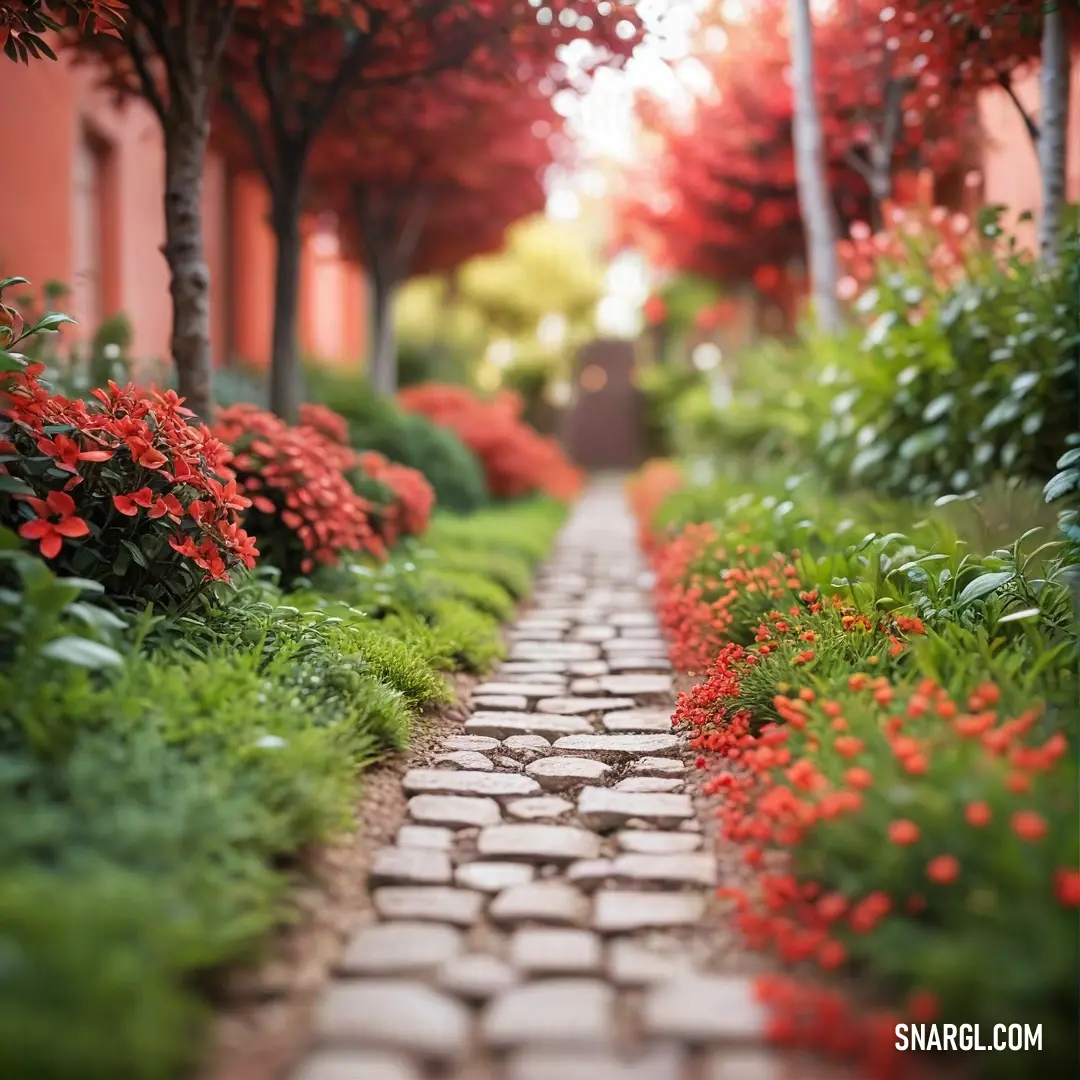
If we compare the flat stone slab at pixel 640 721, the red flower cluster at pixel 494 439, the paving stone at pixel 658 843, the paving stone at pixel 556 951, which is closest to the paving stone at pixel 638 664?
the flat stone slab at pixel 640 721

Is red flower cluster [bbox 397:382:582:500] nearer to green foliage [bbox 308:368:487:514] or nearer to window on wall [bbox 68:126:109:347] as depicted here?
green foliage [bbox 308:368:487:514]

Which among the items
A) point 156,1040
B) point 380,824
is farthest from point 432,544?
point 156,1040

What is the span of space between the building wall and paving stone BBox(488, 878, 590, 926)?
4.63 meters

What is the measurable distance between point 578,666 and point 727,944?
2.26m

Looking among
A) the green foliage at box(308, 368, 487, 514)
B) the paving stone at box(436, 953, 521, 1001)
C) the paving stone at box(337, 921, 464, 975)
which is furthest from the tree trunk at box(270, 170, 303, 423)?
the paving stone at box(436, 953, 521, 1001)

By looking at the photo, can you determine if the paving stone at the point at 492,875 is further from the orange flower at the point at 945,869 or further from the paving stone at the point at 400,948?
the orange flower at the point at 945,869

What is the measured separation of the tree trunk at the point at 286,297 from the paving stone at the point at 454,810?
3.67 meters

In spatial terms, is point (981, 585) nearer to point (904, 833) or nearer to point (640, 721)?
point (640, 721)

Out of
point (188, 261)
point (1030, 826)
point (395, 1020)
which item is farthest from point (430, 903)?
point (188, 261)

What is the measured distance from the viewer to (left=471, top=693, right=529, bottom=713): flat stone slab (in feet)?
12.4

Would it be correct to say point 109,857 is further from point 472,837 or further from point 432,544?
point 432,544

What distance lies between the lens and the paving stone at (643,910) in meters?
2.21

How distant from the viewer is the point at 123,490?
3.07 m

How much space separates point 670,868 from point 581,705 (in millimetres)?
1401
